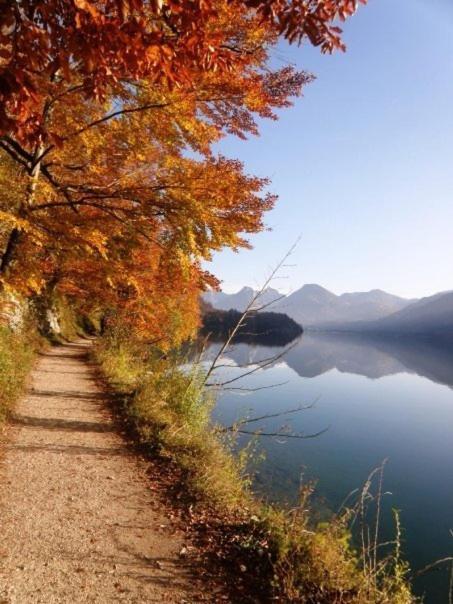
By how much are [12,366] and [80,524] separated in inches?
324

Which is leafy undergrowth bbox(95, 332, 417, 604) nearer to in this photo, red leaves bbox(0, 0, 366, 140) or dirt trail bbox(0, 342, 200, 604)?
dirt trail bbox(0, 342, 200, 604)

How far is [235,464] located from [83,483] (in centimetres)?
304

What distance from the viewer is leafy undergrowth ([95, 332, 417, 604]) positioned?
177 inches

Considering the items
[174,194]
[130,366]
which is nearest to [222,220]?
[174,194]

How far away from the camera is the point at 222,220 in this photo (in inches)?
324

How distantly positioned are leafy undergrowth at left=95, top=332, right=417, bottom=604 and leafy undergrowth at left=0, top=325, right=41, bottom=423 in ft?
9.35

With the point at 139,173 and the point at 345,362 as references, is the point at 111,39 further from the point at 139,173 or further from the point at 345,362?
the point at 345,362

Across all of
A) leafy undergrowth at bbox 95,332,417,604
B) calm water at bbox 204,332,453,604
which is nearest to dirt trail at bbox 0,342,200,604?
leafy undergrowth at bbox 95,332,417,604

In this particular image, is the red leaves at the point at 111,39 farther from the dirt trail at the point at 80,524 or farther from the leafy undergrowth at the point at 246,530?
the leafy undergrowth at the point at 246,530

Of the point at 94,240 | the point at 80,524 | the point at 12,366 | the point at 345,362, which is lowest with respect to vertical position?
the point at 345,362

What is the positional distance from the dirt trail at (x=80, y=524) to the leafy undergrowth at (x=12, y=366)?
0.70 metres

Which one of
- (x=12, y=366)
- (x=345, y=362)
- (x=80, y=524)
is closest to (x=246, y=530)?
(x=80, y=524)

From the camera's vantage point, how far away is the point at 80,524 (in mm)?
5570

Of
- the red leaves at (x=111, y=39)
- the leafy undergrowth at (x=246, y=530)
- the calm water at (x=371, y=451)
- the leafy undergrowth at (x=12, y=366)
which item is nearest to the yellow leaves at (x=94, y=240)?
the calm water at (x=371, y=451)
